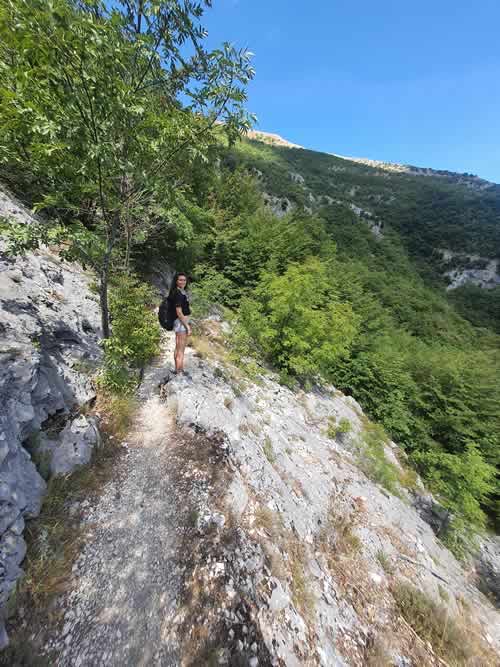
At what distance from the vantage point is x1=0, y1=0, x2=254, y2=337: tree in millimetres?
2199

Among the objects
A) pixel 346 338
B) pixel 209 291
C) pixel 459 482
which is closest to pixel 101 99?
pixel 209 291

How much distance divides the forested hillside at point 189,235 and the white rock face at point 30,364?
634mm

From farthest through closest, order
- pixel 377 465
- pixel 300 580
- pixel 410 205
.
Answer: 1. pixel 410 205
2. pixel 377 465
3. pixel 300 580

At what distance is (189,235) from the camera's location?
762cm

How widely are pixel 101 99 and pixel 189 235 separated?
5.19 meters

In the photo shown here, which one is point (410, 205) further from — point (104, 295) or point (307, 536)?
point (307, 536)

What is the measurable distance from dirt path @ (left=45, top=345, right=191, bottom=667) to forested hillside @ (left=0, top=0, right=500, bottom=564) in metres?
1.82

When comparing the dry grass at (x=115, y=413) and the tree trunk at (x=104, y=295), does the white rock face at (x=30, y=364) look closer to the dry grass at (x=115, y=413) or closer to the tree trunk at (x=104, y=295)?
the dry grass at (x=115, y=413)

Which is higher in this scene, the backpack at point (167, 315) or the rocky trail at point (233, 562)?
the backpack at point (167, 315)

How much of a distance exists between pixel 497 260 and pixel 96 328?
272ft

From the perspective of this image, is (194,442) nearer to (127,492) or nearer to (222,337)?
(127,492)

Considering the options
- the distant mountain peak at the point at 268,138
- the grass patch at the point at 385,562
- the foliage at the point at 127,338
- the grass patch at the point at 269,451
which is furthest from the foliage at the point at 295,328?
the distant mountain peak at the point at 268,138

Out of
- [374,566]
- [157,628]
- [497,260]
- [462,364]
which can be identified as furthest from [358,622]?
[497,260]

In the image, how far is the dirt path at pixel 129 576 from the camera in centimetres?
191
